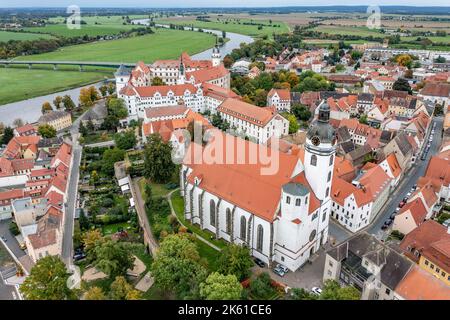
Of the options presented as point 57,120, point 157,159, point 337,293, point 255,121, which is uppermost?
point 255,121

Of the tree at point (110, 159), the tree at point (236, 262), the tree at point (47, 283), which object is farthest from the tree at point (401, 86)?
the tree at point (47, 283)

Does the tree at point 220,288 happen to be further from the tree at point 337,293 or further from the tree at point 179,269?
the tree at point 337,293

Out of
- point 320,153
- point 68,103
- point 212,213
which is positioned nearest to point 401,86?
point 320,153

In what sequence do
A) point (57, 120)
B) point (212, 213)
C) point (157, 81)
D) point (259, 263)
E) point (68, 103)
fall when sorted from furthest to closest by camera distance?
point (157, 81) < point (68, 103) < point (57, 120) < point (212, 213) < point (259, 263)

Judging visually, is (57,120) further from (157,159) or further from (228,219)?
(228,219)

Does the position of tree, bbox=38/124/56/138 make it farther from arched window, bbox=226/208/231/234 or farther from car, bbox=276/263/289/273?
car, bbox=276/263/289/273

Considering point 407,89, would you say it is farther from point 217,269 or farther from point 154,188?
Answer: point 217,269
